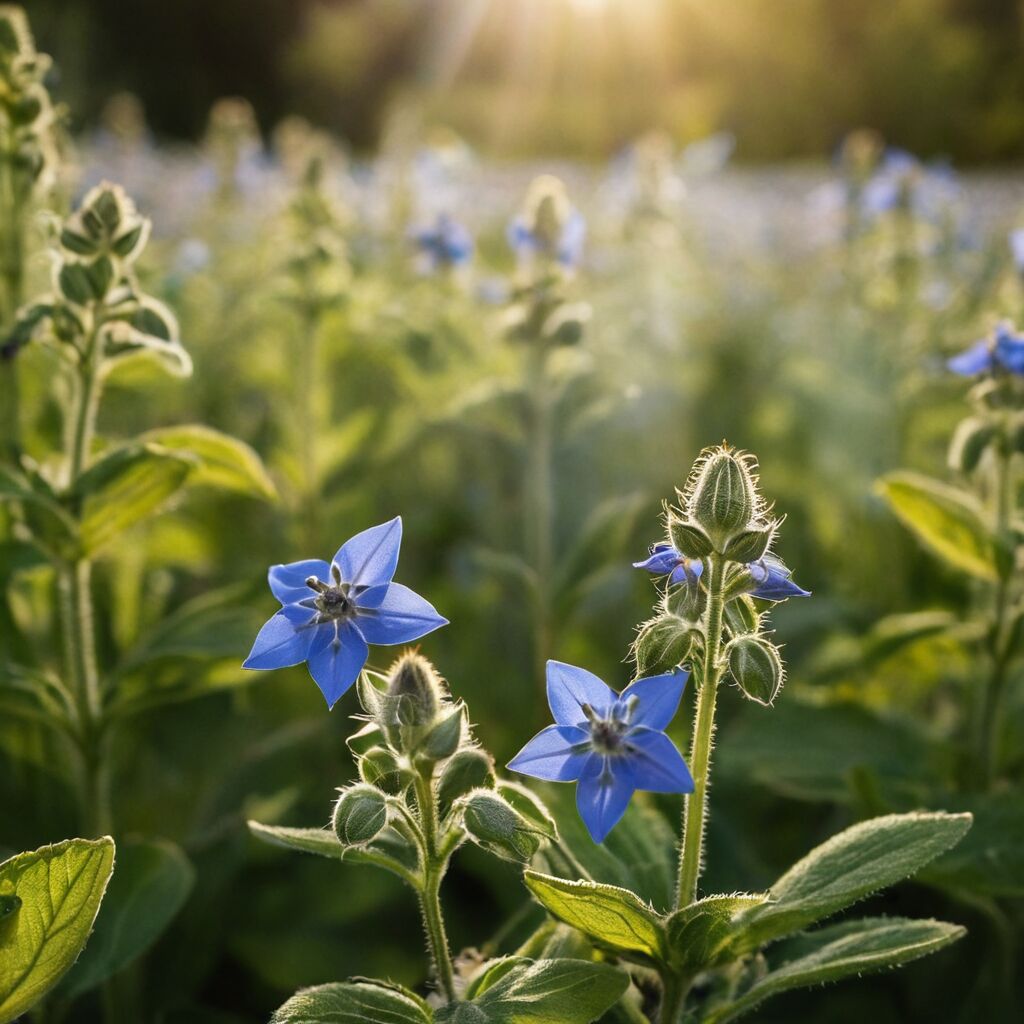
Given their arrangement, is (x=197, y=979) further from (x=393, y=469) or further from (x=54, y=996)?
(x=393, y=469)

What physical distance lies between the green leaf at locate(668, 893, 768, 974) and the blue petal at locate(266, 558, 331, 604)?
60 cm

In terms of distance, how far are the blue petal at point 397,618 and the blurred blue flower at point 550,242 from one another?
6.05ft

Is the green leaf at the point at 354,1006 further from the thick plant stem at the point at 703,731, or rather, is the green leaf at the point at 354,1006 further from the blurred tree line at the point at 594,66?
the blurred tree line at the point at 594,66

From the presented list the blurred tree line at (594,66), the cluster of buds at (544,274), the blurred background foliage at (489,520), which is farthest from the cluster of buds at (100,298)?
the blurred tree line at (594,66)

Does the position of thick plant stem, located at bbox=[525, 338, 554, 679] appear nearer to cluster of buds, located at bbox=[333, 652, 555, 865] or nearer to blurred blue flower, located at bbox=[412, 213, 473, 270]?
blurred blue flower, located at bbox=[412, 213, 473, 270]

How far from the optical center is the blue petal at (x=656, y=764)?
1411mm

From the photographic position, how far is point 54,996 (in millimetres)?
2107

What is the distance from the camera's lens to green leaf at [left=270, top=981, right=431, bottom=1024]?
1435 millimetres

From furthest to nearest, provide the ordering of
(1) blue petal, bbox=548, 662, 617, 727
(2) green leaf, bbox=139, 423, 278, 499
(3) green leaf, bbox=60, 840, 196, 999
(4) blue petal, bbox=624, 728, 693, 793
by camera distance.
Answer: (2) green leaf, bbox=139, 423, 278, 499
(3) green leaf, bbox=60, 840, 196, 999
(1) blue petal, bbox=548, 662, 617, 727
(4) blue petal, bbox=624, 728, 693, 793

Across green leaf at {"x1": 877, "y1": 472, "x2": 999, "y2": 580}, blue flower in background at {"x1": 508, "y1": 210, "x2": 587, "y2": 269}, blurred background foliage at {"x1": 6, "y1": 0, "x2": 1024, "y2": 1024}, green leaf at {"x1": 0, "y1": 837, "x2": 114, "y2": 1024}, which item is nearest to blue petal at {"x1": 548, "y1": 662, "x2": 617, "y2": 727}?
green leaf at {"x1": 0, "y1": 837, "x2": 114, "y2": 1024}

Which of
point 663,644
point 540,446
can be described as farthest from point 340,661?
point 540,446

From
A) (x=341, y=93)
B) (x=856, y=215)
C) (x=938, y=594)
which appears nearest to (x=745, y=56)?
(x=341, y=93)

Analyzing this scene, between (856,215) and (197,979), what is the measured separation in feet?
13.0

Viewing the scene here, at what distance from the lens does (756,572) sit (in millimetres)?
1548
